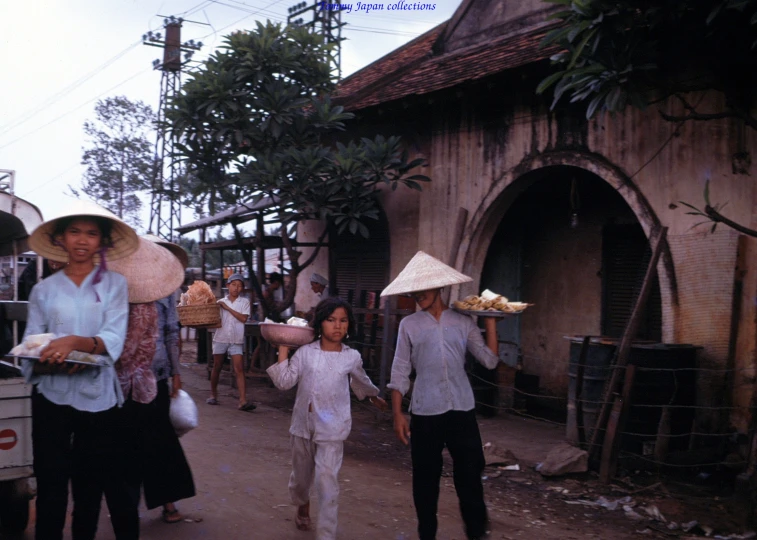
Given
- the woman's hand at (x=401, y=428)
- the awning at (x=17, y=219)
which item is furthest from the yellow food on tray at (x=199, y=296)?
the woman's hand at (x=401, y=428)

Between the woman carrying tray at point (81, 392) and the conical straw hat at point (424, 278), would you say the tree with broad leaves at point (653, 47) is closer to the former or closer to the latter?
the conical straw hat at point (424, 278)

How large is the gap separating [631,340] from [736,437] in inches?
48.7

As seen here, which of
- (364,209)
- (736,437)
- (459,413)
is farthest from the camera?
(364,209)

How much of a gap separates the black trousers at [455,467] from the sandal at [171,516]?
1752 millimetres

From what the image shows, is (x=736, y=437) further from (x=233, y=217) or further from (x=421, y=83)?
(x=233, y=217)

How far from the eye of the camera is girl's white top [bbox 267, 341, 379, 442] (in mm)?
4547

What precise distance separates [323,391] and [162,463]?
1229 mm

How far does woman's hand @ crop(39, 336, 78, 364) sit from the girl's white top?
1.54 metres

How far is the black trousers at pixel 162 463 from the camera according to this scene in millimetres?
4816

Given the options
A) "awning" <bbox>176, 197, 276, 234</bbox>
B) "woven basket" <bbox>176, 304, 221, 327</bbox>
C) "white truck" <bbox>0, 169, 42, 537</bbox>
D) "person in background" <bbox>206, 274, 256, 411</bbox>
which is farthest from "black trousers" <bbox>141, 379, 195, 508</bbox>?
"awning" <bbox>176, 197, 276, 234</bbox>

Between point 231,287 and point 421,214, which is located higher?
point 421,214

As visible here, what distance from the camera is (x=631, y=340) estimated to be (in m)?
6.71

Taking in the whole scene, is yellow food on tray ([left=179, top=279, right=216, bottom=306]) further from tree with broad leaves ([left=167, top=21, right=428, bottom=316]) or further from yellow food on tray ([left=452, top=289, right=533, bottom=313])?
yellow food on tray ([left=452, top=289, right=533, bottom=313])

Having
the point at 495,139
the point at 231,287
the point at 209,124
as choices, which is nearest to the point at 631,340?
the point at 495,139
